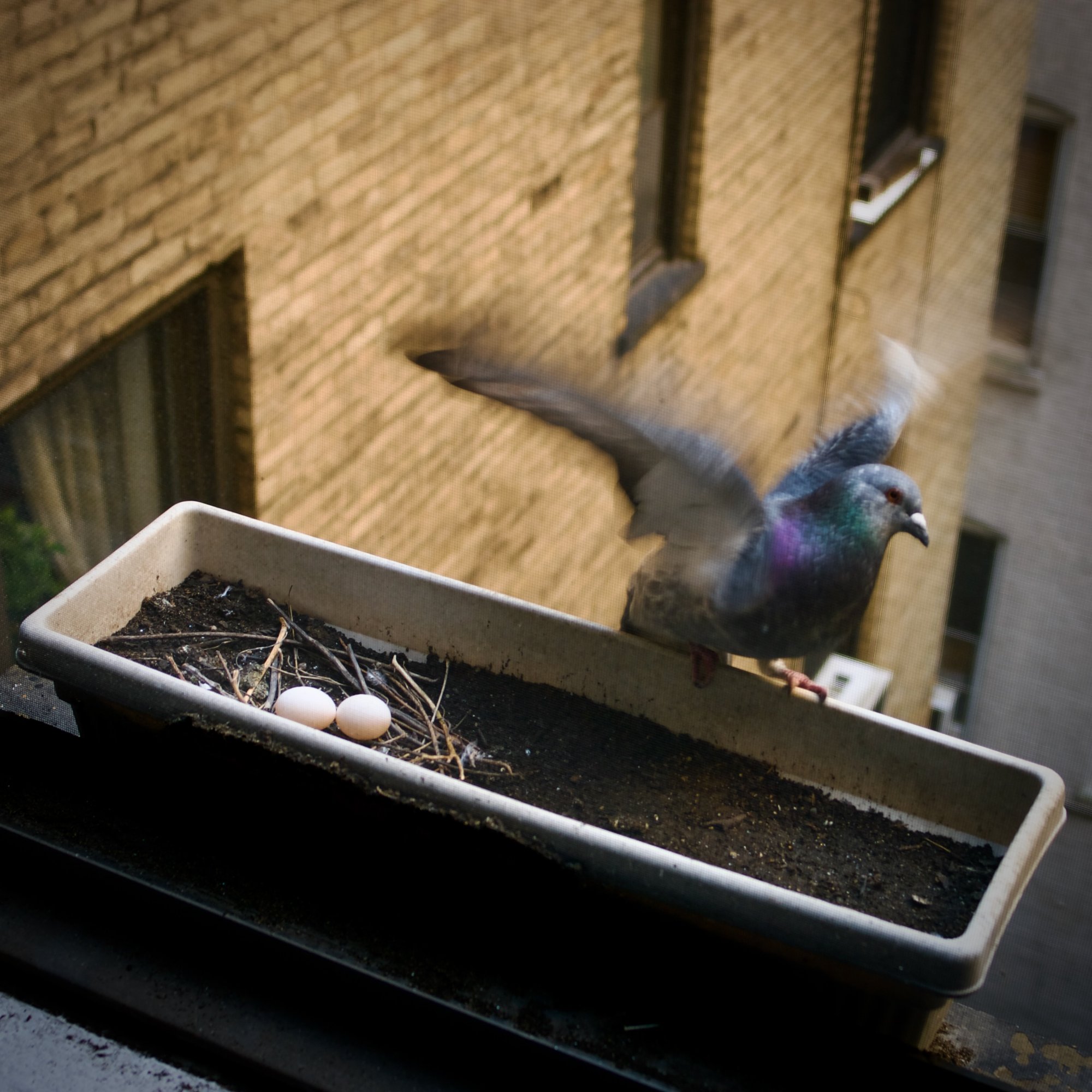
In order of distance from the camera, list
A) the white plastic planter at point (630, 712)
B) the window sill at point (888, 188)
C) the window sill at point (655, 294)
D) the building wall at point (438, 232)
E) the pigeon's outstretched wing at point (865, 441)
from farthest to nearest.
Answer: the window sill at point (888, 188) < the window sill at point (655, 294) < the building wall at point (438, 232) < the pigeon's outstretched wing at point (865, 441) < the white plastic planter at point (630, 712)

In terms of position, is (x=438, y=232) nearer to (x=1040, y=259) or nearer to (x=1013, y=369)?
(x=1040, y=259)

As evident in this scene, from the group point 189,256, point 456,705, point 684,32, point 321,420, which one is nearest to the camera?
point 456,705

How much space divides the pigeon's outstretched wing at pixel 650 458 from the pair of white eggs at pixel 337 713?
31 centimetres

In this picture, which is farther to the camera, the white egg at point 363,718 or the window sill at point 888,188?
the window sill at point 888,188

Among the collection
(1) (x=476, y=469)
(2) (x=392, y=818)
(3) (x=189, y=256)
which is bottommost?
(1) (x=476, y=469)

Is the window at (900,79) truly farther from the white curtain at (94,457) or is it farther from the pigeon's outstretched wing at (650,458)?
the pigeon's outstretched wing at (650,458)

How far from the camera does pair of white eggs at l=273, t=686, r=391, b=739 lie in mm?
1166

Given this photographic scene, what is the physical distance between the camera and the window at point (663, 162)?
9.36ft

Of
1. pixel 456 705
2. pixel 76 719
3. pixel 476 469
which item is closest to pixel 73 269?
pixel 76 719

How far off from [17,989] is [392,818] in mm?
308

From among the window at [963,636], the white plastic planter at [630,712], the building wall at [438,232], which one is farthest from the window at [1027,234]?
the white plastic planter at [630,712]

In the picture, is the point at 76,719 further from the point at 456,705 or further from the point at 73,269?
the point at 73,269

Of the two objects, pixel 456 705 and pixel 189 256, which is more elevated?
pixel 189 256

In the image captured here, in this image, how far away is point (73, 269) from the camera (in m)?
1.46
